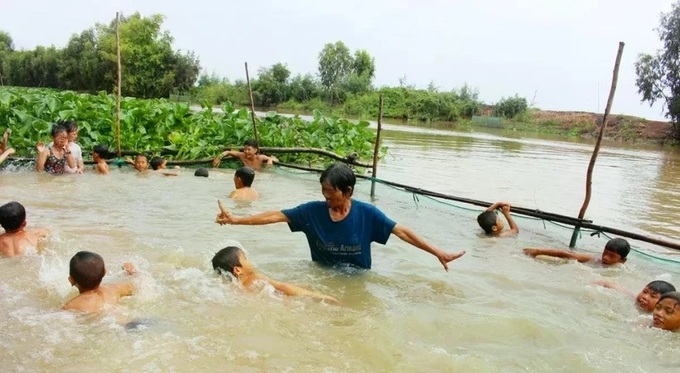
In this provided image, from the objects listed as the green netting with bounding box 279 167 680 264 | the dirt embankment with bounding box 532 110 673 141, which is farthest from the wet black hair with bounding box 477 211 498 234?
the dirt embankment with bounding box 532 110 673 141

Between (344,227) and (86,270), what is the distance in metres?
1.82

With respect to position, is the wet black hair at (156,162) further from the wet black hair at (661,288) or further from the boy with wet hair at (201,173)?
the wet black hair at (661,288)

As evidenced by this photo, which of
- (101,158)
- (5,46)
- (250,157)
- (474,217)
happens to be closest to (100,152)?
(101,158)

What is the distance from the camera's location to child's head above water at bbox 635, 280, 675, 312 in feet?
15.3

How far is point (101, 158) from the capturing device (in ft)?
32.7

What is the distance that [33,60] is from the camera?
58250 millimetres

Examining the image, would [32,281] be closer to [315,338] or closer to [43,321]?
[43,321]

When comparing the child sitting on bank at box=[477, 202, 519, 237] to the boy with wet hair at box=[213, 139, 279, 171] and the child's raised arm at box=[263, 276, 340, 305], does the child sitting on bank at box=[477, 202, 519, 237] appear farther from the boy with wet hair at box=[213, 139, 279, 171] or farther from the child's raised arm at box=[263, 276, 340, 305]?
the boy with wet hair at box=[213, 139, 279, 171]

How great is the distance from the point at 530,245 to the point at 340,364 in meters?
4.42

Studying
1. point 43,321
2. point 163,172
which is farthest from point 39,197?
point 43,321

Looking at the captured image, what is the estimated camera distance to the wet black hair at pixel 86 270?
11.8 feet

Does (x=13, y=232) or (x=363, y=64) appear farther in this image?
(x=363, y=64)

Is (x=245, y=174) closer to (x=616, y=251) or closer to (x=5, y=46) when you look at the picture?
(x=616, y=251)

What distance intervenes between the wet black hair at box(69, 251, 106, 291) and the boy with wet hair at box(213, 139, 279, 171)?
288 inches
